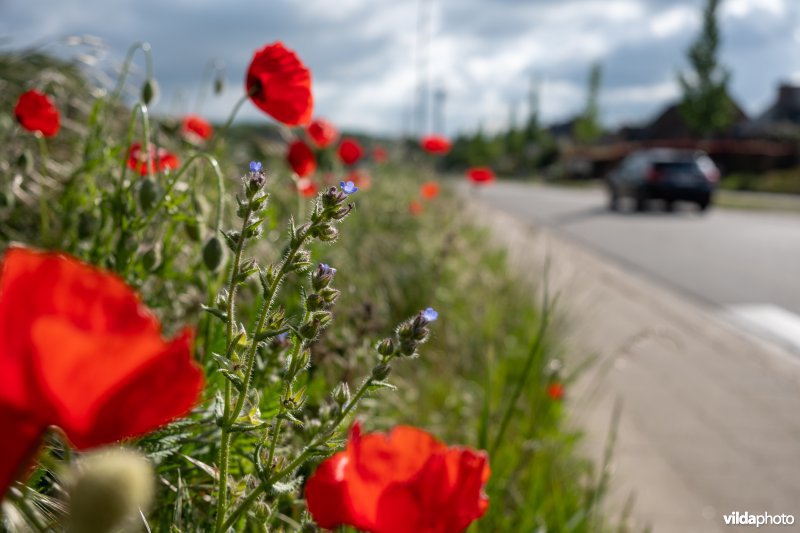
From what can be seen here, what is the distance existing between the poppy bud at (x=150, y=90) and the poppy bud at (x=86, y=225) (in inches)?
11.7

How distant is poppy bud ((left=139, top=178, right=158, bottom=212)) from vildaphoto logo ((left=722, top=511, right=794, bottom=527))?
2.16m

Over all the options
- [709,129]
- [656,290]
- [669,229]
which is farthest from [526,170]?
[656,290]

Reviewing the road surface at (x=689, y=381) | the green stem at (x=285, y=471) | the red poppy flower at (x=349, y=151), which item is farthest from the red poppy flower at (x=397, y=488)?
the red poppy flower at (x=349, y=151)

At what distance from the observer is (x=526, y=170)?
208 ft

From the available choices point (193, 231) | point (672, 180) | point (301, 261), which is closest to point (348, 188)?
point (301, 261)

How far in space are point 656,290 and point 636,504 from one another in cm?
588

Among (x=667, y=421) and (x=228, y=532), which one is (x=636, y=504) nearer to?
(x=667, y=421)

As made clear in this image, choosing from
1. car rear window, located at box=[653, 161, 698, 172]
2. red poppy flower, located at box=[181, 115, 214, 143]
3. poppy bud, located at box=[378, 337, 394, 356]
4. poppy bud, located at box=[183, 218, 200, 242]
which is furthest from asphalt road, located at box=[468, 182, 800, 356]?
poppy bud, located at box=[378, 337, 394, 356]

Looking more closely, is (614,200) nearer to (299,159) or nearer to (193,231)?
(299,159)

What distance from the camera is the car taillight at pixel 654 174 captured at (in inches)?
762

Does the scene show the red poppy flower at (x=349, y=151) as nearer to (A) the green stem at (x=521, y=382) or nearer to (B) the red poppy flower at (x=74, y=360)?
(A) the green stem at (x=521, y=382)

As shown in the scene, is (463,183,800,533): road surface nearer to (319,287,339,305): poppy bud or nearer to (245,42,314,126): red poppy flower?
(245,42,314,126): red poppy flower

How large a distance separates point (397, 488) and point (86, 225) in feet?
4.48

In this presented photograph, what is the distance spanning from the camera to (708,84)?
40.2 meters
